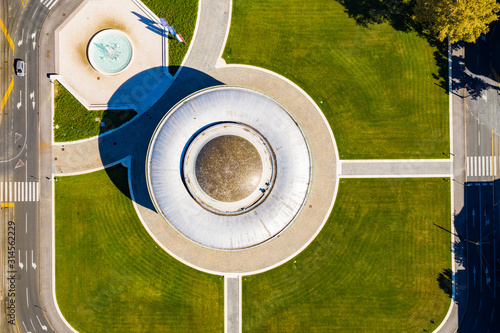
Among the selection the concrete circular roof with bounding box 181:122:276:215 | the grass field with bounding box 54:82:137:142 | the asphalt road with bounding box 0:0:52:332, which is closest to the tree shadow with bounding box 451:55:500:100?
the concrete circular roof with bounding box 181:122:276:215

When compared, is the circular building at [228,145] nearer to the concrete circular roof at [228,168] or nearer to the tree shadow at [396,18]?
the concrete circular roof at [228,168]

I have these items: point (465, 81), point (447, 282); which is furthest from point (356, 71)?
point (447, 282)

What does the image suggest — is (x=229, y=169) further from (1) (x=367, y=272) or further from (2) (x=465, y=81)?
(2) (x=465, y=81)

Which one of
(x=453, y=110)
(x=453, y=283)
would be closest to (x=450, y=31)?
(x=453, y=110)

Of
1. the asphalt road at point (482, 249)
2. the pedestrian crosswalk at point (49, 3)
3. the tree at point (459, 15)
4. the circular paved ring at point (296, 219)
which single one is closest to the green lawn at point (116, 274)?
the circular paved ring at point (296, 219)

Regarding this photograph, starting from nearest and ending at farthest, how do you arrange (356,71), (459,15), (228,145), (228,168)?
(228,168), (228,145), (459,15), (356,71)

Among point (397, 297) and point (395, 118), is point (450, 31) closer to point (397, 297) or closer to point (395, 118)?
point (395, 118)
